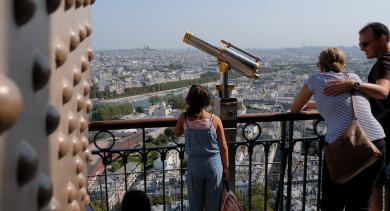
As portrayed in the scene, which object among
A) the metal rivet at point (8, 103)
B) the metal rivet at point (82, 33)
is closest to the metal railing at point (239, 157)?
the metal rivet at point (82, 33)

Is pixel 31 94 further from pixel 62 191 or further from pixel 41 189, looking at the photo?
pixel 62 191

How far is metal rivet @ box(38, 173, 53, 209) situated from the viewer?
50 cm

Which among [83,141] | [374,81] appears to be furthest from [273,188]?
[83,141]

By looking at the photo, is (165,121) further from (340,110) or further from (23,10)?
(23,10)

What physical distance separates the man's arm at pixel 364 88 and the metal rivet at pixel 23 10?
266cm

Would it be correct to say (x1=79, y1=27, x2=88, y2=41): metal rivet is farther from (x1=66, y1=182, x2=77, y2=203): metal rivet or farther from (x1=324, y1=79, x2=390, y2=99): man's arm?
(x1=324, y1=79, x2=390, y2=99): man's arm

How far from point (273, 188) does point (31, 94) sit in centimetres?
436

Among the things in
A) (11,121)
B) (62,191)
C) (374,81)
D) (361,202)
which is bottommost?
(361,202)

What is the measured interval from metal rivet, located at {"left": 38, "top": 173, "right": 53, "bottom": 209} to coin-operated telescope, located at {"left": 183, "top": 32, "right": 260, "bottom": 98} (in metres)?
2.95

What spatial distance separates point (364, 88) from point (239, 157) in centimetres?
169

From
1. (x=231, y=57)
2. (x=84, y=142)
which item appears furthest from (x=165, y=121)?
(x=84, y=142)

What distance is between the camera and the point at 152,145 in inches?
139

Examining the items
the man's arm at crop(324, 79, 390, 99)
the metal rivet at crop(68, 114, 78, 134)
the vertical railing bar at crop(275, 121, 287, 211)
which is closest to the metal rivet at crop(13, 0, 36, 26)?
the metal rivet at crop(68, 114, 78, 134)

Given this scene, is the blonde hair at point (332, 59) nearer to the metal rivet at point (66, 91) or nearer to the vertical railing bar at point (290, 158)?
the vertical railing bar at point (290, 158)
